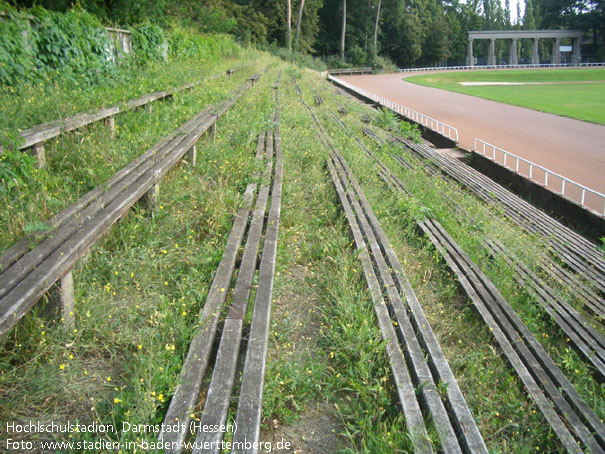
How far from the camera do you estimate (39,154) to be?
215 inches

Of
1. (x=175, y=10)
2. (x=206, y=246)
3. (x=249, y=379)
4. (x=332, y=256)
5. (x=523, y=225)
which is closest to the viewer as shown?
(x=249, y=379)

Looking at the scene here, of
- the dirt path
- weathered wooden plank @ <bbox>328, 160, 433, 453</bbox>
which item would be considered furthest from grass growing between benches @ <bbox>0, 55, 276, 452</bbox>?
the dirt path

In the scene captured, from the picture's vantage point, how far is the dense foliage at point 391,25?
202ft

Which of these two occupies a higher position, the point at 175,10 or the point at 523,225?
the point at 175,10

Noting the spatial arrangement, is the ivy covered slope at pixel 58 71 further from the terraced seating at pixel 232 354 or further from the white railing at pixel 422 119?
the white railing at pixel 422 119

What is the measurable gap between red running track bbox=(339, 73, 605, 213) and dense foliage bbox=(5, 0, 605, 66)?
1882 centimetres

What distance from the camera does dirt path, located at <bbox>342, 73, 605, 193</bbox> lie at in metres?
15.2

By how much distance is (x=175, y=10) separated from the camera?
86.8 ft

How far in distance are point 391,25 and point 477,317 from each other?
298 ft

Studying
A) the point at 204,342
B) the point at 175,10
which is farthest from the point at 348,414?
the point at 175,10

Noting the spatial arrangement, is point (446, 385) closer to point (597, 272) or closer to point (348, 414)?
point (348, 414)

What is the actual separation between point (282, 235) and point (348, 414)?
2.79m

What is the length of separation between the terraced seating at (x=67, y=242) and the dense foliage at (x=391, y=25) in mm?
32250

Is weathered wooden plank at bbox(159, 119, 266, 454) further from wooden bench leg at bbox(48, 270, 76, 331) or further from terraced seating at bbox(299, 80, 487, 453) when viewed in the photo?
terraced seating at bbox(299, 80, 487, 453)
